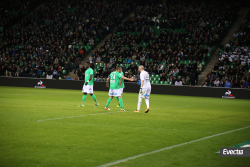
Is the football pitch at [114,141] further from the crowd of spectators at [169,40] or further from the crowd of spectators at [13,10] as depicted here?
the crowd of spectators at [13,10]

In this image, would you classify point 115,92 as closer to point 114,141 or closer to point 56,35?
point 114,141

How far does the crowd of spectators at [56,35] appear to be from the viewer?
4169 centimetres

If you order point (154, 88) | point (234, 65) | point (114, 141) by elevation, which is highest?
point (234, 65)

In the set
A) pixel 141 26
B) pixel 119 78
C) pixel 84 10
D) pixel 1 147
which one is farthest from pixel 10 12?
pixel 1 147

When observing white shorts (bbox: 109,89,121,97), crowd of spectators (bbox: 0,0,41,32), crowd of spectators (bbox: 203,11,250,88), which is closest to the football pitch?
white shorts (bbox: 109,89,121,97)

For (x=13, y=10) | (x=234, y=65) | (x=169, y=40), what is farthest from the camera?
(x=13, y=10)

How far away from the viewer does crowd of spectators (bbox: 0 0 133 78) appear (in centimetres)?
4169

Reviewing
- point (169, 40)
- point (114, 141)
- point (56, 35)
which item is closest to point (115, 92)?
point (114, 141)

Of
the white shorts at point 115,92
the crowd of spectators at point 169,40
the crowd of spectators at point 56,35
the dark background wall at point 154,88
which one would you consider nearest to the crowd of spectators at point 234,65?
the dark background wall at point 154,88

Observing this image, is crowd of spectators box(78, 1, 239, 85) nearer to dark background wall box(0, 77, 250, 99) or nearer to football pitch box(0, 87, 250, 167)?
dark background wall box(0, 77, 250, 99)

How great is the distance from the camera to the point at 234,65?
3334 cm

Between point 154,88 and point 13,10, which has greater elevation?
point 13,10

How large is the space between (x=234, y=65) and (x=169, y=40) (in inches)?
360

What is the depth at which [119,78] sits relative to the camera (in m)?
17.3
